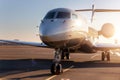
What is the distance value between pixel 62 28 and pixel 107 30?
14388mm

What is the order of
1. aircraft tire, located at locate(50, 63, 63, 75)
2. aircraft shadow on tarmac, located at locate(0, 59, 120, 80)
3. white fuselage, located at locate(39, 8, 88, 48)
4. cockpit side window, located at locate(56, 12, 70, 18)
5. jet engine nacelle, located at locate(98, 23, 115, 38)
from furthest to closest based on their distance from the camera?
jet engine nacelle, located at locate(98, 23, 115, 38)
aircraft shadow on tarmac, located at locate(0, 59, 120, 80)
cockpit side window, located at locate(56, 12, 70, 18)
aircraft tire, located at locate(50, 63, 63, 75)
white fuselage, located at locate(39, 8, 88, 48)

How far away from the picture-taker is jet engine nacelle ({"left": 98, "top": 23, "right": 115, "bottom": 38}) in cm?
2908

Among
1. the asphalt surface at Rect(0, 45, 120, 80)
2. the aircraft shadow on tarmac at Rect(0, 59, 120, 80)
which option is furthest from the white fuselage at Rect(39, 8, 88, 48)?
the aircraft shadow on tarmac at Rect(0, 59, 120, 80)

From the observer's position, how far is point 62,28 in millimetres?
15969

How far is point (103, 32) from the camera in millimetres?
30109

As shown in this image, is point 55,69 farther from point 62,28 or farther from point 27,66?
point 27,66

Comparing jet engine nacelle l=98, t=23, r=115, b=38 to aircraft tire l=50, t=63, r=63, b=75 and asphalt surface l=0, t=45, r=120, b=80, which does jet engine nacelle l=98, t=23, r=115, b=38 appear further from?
aircraft tire l=50, t=63, r=63, b=75

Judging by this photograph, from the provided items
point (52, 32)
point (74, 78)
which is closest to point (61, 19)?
point (52, 32)

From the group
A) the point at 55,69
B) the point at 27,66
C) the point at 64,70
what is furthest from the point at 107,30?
the point at 55,69

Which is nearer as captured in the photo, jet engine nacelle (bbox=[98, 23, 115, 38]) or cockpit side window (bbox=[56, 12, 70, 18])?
cockpit side window (bbox=[56, 12, 70, 18])

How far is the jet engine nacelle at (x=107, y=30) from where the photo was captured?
95.4 feet

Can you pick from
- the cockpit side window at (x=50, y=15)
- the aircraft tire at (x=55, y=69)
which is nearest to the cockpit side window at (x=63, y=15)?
the cockpit side window at (x=50, y=15)

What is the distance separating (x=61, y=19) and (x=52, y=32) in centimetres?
183

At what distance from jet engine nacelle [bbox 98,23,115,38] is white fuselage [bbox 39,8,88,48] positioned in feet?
33.3
